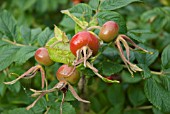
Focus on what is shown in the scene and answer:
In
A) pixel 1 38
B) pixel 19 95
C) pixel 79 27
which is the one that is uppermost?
pixel 79 27

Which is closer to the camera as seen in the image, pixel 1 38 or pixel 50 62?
pixel 50 62

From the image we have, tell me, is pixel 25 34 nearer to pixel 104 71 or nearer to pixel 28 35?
pixel 28 35

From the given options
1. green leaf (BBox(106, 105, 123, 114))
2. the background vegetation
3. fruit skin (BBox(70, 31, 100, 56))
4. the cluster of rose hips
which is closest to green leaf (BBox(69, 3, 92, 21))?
the background vegetation

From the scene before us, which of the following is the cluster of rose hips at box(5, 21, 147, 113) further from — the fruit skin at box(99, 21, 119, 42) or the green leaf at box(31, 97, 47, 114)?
the green leaf at box(31, 97, 47, 114)

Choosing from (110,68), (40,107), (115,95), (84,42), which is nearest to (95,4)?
(110,68)

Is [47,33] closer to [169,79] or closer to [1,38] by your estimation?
[1,38]

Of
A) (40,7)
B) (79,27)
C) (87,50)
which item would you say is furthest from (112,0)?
(40,7)

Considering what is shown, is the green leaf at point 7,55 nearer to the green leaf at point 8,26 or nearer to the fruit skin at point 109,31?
the green leaf at point 8,26
